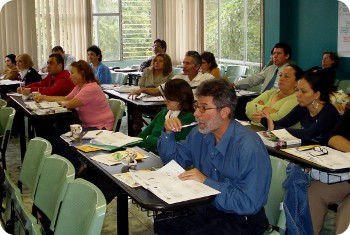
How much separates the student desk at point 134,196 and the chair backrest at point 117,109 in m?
1.38

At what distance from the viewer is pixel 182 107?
3570 millimetres

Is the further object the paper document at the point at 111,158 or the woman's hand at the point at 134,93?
the woman's hand at the point at 134,93

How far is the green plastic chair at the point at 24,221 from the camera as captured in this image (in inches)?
91.4

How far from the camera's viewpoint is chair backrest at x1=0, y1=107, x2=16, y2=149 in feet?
13.5

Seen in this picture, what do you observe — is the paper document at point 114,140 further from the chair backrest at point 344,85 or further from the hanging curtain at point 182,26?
the hanging curtain at point 182,26

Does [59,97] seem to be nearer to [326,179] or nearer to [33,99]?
[33,99]

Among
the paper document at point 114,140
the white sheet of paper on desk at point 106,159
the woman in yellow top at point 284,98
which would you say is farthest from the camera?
the woman in yellow top at point 284,98

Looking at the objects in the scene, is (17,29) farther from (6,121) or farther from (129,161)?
(129,161)

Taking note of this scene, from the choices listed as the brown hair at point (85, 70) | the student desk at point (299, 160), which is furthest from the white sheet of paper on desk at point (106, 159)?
the brown hair at point (85, 70)

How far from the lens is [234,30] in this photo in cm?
995

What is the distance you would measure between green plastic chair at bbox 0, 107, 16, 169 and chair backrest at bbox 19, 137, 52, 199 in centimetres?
117

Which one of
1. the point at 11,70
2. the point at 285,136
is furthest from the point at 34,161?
the point at 11,70

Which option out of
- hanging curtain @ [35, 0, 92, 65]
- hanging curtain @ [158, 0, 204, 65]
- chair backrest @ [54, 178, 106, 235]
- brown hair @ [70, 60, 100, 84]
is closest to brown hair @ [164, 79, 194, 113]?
chair backrest @ [54, 178, 106, 235]

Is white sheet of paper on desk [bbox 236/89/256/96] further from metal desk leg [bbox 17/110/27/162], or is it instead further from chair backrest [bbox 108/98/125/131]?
metal desk leg [bbox 17/110/27/162]
